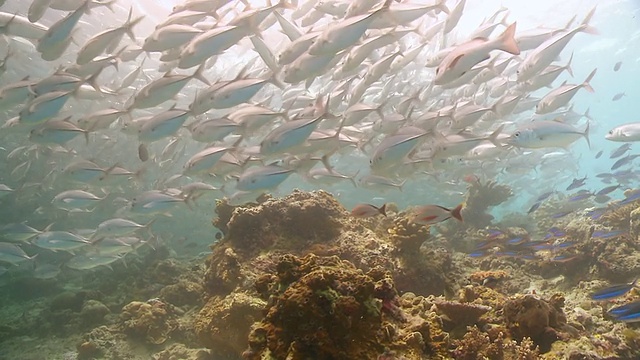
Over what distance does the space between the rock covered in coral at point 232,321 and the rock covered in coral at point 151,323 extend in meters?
2.20

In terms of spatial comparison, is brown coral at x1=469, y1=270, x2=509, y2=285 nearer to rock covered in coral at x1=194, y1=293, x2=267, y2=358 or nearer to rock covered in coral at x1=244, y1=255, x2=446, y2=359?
rock covered in coral at x1=244, y1=255, x2=446, y2=359

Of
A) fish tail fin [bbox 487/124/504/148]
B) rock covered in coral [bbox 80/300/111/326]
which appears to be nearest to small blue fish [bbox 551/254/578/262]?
fish tail fin [bbox 487/124/504/148]

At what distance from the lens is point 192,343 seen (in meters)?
6.62

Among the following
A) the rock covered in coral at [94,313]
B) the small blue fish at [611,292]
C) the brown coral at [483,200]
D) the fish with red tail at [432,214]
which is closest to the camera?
the small blue fish at [611,292]

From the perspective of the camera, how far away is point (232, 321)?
478 cm

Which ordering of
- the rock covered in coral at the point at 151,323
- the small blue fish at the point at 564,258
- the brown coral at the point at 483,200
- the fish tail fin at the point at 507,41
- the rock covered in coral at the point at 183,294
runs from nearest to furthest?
the fish tail fin at the point at 507,41
the small blue fish at the point at 564,258
the rock covered in coral at the point at 151,323
the rock covered in coral at the point at 183,294
the brown coral at the point at 483,200

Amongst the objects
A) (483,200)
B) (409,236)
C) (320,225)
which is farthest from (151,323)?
(483,200)

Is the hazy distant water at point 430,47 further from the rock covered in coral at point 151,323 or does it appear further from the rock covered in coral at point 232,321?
the rock covered in coral at point 232,321

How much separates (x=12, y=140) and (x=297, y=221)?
911 inches

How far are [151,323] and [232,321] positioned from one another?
9.86 ft

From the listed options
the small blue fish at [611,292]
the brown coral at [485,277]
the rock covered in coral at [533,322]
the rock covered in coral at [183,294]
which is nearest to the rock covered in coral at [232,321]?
the rock covered in coral at [533,322]

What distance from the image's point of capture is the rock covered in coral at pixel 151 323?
6812 mm

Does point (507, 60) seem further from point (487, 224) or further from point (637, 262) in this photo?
point (487, 224)

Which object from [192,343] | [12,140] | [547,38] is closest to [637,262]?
[547,38]
